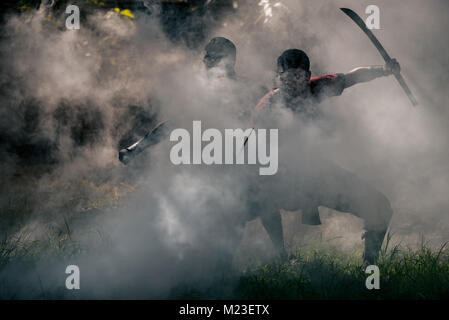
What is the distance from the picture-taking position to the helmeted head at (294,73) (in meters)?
2.94

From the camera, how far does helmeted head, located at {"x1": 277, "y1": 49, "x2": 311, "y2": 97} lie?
9.64 feet

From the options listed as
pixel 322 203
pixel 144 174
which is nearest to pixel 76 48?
pixel 144 174

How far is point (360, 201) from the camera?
111 inches

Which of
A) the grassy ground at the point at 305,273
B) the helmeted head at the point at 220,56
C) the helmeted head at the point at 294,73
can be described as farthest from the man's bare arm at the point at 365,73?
the grassy ground at the point at 305,273

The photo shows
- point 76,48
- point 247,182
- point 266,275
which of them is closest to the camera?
point 266,275

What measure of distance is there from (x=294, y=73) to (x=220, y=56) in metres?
1.02

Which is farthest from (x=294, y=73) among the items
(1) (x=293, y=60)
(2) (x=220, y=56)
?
(2) (x=220, y=56)

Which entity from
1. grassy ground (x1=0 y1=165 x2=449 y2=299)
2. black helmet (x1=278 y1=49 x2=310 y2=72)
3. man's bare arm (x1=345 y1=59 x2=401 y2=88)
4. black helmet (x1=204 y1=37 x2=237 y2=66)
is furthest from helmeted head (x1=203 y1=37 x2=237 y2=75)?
grassy ground (x1=0 y1=165 x2=449 y2=299)

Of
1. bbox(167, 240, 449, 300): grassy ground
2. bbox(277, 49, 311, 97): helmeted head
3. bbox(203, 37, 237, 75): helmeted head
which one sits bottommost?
bbox(167, 240, 449, 300): grassy ground

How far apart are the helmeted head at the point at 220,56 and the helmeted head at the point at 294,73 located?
0.82 m

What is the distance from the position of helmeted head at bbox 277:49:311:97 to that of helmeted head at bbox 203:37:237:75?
2.68 ft

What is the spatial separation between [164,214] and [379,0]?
3719 mm

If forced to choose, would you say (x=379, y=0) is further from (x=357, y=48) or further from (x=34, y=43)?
(x=34, y=43)

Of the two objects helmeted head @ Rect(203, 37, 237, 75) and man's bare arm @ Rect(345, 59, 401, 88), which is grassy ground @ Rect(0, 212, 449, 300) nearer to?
man's bare arm @ Rect(345, 59, 401, 88)
